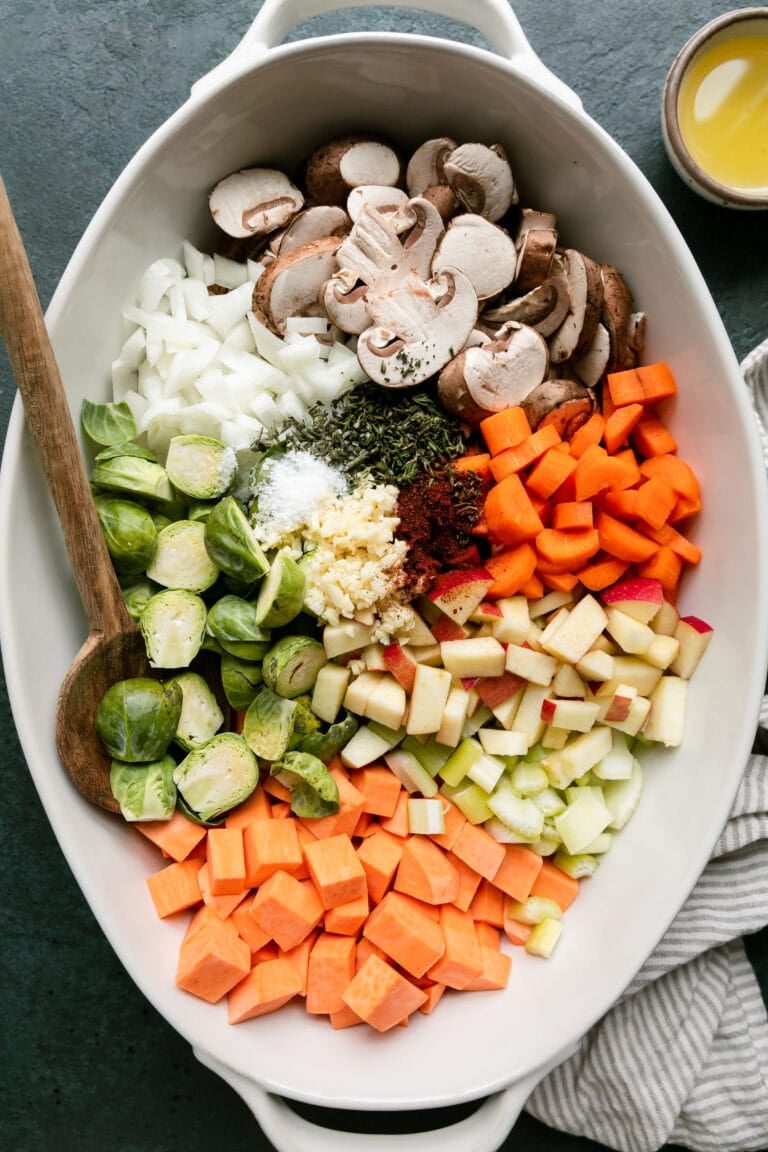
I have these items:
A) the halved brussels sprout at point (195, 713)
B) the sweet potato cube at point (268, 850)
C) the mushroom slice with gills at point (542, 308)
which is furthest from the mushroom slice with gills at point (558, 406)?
the sweet potato cube at point (268, 850)

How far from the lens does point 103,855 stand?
1.87m

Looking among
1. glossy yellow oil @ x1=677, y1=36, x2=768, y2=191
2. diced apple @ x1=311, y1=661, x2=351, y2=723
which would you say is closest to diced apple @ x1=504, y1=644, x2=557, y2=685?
diced apple @ x1=311, y1=661, x2=351, y2=723

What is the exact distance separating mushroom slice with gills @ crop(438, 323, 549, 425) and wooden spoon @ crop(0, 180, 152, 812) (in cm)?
82

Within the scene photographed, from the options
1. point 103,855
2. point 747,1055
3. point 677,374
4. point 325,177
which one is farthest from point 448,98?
point 747,1055

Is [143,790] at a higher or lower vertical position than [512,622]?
lower

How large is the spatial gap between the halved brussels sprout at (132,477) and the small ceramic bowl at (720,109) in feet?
4.83

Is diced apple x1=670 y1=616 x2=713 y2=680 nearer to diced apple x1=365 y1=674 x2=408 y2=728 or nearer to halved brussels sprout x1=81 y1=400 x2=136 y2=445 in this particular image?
diced apple x1=365 y1=674 x2=408 y2=728

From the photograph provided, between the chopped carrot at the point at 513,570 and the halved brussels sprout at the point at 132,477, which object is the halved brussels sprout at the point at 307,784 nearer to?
the chopped carrot at the point at 513,570

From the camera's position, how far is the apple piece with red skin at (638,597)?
1950 mm

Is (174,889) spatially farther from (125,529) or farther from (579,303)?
(579,303)

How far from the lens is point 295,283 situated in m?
1.96

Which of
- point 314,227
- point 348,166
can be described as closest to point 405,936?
point 314,227

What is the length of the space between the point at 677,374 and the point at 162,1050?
2.16 meters

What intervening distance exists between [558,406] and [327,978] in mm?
1389
